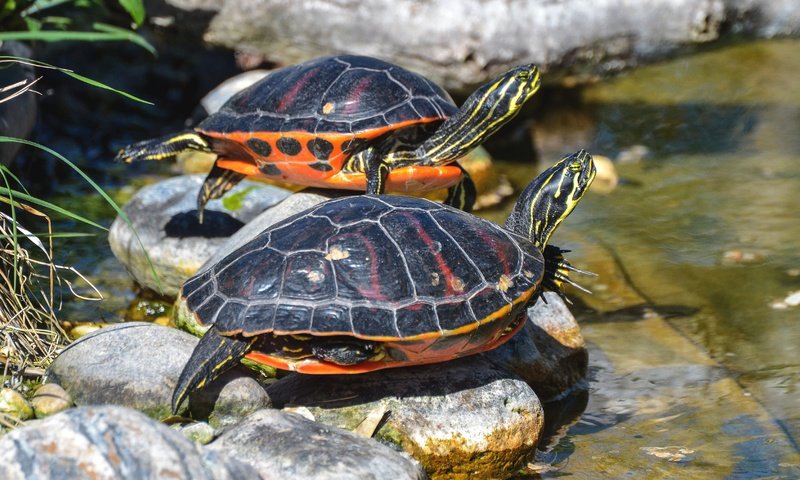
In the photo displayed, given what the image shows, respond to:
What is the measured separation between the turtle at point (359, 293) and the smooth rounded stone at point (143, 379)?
0.51 feet

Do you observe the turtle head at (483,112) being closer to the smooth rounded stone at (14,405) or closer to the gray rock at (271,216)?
the gray rock at (271,216)

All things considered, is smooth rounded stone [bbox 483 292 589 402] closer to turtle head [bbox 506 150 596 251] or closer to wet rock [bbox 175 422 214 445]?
turtle head [bbox 506 150 596 251]

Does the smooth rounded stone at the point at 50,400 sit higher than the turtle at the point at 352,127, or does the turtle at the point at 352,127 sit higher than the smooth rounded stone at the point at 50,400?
the turtle at the point at 352,127

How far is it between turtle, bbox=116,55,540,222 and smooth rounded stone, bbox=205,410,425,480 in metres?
1.71

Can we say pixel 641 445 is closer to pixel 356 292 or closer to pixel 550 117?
pixel 356 292

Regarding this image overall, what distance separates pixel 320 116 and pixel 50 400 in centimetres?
198

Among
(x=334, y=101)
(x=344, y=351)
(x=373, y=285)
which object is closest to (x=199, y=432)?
(x=344, y=351)

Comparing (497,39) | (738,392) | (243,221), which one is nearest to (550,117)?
(497,39)

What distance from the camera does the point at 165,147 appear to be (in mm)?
5234

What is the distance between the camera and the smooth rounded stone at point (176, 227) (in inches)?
211

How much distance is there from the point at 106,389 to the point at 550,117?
19.9 feet

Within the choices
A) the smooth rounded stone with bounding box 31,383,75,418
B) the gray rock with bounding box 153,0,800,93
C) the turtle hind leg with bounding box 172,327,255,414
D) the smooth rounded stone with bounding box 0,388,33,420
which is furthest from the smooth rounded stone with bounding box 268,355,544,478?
the gray rock with bounding box 153,0,800,93

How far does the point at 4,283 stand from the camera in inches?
161

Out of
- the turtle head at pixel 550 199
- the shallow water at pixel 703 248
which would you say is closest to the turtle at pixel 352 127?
the turtle head at pixel 550 199
